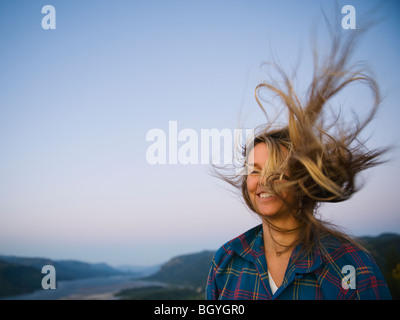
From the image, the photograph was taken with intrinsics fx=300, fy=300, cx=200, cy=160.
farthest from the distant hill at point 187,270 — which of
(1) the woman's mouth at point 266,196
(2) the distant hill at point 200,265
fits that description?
(1) the woman's mouth at point 266,196

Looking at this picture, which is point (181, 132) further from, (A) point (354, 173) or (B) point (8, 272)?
(B) point (8, 272)

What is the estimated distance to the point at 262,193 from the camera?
152cm

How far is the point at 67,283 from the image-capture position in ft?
11.0

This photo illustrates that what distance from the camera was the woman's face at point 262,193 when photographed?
1480 millimetres

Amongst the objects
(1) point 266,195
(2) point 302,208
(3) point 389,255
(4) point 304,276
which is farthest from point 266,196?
(3) point 389,255

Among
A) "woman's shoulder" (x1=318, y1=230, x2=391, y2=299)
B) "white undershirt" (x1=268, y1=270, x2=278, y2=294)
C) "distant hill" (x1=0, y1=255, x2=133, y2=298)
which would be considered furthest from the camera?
"distant hill" (x1=0, y1=255, x2=133, y2=298)

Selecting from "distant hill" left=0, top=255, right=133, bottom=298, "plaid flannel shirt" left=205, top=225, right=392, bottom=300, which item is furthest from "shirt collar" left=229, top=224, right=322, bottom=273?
"distant hill" left=0, top=255, right=133, bottom=298

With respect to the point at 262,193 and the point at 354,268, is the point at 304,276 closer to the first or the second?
the point at 354,268

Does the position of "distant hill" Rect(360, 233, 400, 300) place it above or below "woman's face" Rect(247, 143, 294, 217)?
below

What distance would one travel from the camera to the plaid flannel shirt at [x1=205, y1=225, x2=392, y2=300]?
1.26m

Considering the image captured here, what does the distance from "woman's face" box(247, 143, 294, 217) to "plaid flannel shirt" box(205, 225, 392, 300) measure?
0.20 meters

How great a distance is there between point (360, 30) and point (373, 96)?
0.44 metres

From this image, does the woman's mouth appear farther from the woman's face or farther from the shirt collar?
the shirt collar

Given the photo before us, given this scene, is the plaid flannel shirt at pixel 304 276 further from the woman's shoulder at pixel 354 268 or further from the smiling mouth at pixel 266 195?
the smiling mouth at pixel 266 195
